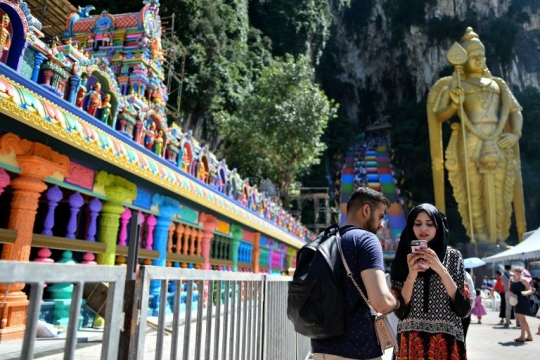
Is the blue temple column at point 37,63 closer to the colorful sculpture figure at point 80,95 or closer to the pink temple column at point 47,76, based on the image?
the pink temple column at point 47,76

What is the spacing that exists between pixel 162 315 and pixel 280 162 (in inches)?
707

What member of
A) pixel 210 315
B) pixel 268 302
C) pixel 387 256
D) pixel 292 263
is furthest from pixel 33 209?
pixel 387 256

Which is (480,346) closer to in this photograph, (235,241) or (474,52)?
(235,241)

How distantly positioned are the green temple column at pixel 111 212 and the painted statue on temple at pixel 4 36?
187cm

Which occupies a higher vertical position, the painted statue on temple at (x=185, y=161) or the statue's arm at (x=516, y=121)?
the statue's arm at (x=516, y=121)

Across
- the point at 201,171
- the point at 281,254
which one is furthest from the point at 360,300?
the point at 281,254

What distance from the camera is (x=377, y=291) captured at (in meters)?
1.88

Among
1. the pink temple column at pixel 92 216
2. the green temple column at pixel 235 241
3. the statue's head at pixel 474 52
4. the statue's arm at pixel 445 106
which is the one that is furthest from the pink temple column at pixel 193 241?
the statue's head at pixel 474 52

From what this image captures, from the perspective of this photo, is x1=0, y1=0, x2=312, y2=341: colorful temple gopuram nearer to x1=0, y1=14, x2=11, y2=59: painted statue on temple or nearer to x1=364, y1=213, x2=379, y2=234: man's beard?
x1=0, y1=14, x2=11, y2=59: painted statue on temple

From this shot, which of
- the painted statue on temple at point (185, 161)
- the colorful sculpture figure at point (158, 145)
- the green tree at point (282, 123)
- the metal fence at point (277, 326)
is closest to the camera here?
the metal fence at point (277, 326)

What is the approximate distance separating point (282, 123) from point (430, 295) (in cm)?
1559

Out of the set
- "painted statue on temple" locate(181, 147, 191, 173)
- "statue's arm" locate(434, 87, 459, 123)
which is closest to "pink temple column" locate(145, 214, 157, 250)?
"painted statue on temple" locate(181, 147, 191, 173)

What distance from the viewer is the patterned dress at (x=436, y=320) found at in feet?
8.02

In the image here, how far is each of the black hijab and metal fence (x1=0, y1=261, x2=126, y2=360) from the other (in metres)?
1.88
